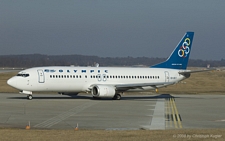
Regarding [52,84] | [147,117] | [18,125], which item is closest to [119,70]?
[52,84]

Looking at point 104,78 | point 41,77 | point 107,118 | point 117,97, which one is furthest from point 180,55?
point 107,118

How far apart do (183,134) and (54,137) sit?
239 inches

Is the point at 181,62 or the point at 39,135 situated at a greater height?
the point at 181,62

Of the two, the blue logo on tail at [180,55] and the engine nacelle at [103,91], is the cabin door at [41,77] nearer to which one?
the engine nacelle at [103,91]

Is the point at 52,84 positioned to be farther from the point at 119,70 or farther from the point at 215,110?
the point at 215,110

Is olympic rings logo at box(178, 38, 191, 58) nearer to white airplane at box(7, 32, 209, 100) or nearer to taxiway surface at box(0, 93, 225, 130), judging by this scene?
white airplane at box(7, 32, 209, 100)

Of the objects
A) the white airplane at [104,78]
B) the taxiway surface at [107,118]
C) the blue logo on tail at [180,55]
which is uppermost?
the blue logo on tail at [180,55]

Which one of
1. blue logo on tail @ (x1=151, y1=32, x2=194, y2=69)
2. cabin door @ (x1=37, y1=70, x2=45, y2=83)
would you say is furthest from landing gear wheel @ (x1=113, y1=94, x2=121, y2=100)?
cabin door @ (x1=37, y1=70, x2=45, y2=83)

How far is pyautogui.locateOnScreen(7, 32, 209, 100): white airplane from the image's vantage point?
153 feet

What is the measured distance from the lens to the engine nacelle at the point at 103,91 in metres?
47.4

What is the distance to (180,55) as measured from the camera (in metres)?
55.3

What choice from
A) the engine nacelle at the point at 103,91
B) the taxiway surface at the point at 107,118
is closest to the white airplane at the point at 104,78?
the engine nacelle at the point at 103,91

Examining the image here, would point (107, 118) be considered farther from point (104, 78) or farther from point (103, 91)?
point (104, 78)

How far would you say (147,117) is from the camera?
31531 millimetres
